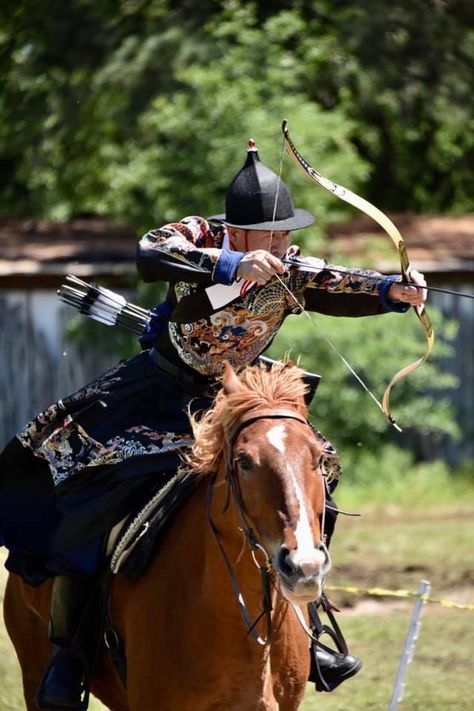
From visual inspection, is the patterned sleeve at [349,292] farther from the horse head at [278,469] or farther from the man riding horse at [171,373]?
the horse head at [278,469]

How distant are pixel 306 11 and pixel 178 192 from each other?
5.11 metres

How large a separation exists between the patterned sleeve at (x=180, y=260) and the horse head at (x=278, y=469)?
0.37 meters

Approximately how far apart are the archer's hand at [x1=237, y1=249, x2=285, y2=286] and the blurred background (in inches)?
322

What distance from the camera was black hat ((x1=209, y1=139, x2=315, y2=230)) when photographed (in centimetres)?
507

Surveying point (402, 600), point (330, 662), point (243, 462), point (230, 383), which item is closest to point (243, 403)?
point (230, 383)

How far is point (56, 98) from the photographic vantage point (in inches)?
756

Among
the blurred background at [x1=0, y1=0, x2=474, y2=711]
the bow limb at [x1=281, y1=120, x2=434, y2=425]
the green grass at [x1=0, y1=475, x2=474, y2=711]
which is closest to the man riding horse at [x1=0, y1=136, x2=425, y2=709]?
the bow limb at [x1=281, y1=120, x2=434, y2=425]

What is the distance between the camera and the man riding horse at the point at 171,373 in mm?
5031

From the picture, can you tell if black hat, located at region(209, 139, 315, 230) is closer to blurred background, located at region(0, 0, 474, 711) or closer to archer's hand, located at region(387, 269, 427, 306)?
archer's hand, located at region(387, 269, 427, 306)

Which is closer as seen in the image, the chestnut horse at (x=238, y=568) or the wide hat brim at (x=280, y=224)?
the chestnut horse at (x=238, y=568)

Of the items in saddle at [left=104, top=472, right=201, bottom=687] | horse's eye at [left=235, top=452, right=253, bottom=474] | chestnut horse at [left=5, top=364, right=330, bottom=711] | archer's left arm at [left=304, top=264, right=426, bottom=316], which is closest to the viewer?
chestnut horse at [left=5, top=364, right=330, bottom=711]

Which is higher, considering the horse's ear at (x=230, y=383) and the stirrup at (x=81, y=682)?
the horse's ear at (x=230, y=383)

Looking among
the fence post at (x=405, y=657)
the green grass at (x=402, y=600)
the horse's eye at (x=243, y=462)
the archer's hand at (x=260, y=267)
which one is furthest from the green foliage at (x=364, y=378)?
the horse's eye at (x=243, y=462)

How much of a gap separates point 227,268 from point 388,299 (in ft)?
2.47
